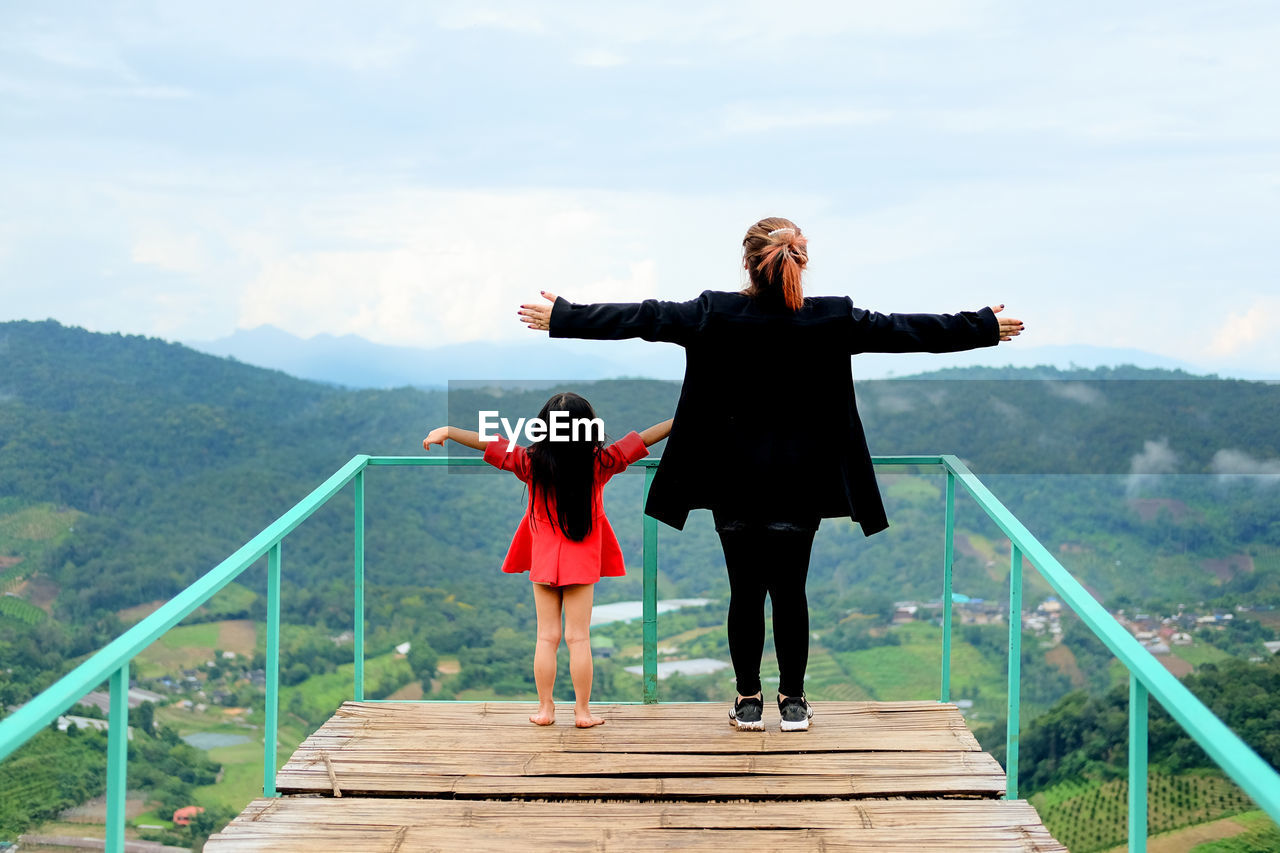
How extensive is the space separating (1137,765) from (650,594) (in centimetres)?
182

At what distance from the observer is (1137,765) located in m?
2.26

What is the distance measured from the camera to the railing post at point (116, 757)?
2.19m

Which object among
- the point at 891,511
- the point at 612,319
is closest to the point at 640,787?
the point at 612,319

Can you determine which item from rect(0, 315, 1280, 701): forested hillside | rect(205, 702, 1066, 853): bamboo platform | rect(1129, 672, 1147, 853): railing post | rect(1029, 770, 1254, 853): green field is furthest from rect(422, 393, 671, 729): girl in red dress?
rect(0, 315, 1280, 701): forested hillside

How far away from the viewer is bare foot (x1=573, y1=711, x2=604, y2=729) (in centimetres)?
364

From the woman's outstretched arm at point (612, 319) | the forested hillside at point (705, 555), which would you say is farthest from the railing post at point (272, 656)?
the forested hillside at point (705, 555)

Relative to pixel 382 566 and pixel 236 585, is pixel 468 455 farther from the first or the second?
pixel 236 585

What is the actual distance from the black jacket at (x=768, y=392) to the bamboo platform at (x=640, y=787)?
712 millimetres

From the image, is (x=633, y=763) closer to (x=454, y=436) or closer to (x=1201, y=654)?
(x=454, y=436)

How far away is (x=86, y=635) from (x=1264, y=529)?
4667 cm

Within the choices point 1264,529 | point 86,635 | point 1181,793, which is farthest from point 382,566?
point 1264,529

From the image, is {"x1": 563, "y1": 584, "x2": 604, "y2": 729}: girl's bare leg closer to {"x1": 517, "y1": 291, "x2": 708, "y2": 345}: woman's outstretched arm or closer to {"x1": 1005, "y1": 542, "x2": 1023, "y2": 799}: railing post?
{"x1": 517, "y1": 291, "x2": 708, "y2": 345}: woman's outstretched arm

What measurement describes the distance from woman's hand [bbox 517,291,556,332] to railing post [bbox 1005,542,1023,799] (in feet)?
4.75

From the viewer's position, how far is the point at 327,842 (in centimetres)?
289
